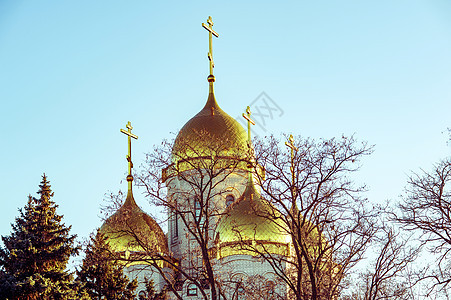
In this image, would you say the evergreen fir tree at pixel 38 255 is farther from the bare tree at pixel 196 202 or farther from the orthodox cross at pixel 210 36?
the orthodox cross at pixel 210 36

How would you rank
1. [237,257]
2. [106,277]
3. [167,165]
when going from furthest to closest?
[237,257] → [106,277] → [167,165]

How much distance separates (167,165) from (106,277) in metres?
6.21

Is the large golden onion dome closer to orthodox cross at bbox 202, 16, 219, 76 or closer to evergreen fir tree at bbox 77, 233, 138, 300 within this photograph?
evergreen fir tree at bbox 77, 233, 138, 300

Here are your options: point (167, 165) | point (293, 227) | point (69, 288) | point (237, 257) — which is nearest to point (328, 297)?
point (293, 227)

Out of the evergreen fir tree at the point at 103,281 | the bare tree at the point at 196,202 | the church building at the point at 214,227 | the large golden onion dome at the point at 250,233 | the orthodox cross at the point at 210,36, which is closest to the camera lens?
the bare tree at the point at 196,202

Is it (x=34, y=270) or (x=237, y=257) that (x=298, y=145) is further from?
(x=237, y=257)

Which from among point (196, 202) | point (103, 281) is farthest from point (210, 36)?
point (103, 281)

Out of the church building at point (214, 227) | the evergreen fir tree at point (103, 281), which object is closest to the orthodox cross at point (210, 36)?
the church building at point (214, 227)

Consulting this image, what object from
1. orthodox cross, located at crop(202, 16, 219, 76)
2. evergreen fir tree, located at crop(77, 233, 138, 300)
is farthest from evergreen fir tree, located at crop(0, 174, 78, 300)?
orthodox cross, located at crop(202, 16, 219, 76)

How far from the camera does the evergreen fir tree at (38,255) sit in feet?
62.3

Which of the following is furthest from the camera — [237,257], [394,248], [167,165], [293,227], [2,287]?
[237,257]

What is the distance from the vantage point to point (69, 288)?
19.8m

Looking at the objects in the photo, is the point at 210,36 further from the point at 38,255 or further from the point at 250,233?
the point at 38,255

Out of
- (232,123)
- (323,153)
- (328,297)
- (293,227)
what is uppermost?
(232,123)
